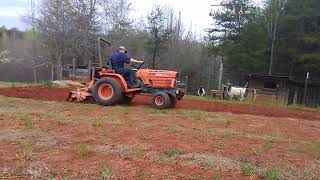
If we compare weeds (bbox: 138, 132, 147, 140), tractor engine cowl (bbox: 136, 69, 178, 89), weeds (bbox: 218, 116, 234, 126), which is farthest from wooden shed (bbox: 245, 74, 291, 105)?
weeds (bbox: 138, 132, 147, 140)

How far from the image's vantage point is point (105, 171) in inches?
201

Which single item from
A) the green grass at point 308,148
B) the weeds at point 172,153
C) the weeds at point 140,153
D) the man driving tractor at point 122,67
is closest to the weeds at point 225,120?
the green grass at point 308,148

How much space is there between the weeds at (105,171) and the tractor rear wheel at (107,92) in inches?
262

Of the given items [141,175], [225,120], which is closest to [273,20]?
[225,120]

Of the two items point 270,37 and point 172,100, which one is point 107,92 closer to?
point 172,100

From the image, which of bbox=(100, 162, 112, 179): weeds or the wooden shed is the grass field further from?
the wooden shed

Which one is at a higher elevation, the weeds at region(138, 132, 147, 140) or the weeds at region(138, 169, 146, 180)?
the weeds at region(138, 132, 147, 140)

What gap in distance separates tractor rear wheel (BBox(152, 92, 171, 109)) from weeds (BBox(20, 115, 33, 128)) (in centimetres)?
383

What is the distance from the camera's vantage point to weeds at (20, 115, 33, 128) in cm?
804

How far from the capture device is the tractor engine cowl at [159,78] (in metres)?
12.2

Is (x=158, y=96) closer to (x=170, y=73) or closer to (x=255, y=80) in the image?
(x=170, y=73)

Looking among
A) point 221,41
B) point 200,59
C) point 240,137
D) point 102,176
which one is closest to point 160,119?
point 240,137

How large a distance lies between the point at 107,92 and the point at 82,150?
20.9 feet

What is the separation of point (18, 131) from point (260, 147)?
3.90 metres
